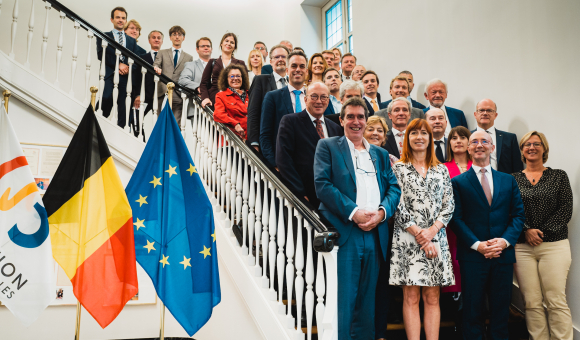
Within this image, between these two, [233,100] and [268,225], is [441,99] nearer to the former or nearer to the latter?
[233,100]

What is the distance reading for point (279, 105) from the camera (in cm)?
334

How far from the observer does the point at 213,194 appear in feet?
12.8

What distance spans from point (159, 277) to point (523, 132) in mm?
3355

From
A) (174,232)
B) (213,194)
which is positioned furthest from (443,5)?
(174,232)

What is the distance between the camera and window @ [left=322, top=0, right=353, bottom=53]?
25.3ft

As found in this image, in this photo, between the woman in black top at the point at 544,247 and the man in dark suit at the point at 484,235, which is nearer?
the man in dark suit at the point at 484,235

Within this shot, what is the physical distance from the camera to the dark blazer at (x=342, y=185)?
98.5 inches

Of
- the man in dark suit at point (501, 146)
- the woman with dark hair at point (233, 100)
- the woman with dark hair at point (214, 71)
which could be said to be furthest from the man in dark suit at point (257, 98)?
the man in dark suit at point (501, 146)

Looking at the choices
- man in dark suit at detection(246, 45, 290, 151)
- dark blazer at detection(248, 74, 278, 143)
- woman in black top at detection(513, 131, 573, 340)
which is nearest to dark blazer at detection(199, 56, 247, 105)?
man in dark suit at detection(246, 45, 290, 151)

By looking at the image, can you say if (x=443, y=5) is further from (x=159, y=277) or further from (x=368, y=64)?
(x=159, y=277)

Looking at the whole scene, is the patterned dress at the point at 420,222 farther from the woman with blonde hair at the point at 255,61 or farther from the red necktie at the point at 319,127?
the woman with blonde hair at the point at 255,61

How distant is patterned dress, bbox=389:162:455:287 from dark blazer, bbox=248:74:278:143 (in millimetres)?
1146

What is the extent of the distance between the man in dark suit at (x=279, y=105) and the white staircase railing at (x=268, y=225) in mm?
147

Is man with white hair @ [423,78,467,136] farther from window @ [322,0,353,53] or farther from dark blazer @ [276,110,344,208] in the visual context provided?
window @ [322,0,353,53]
